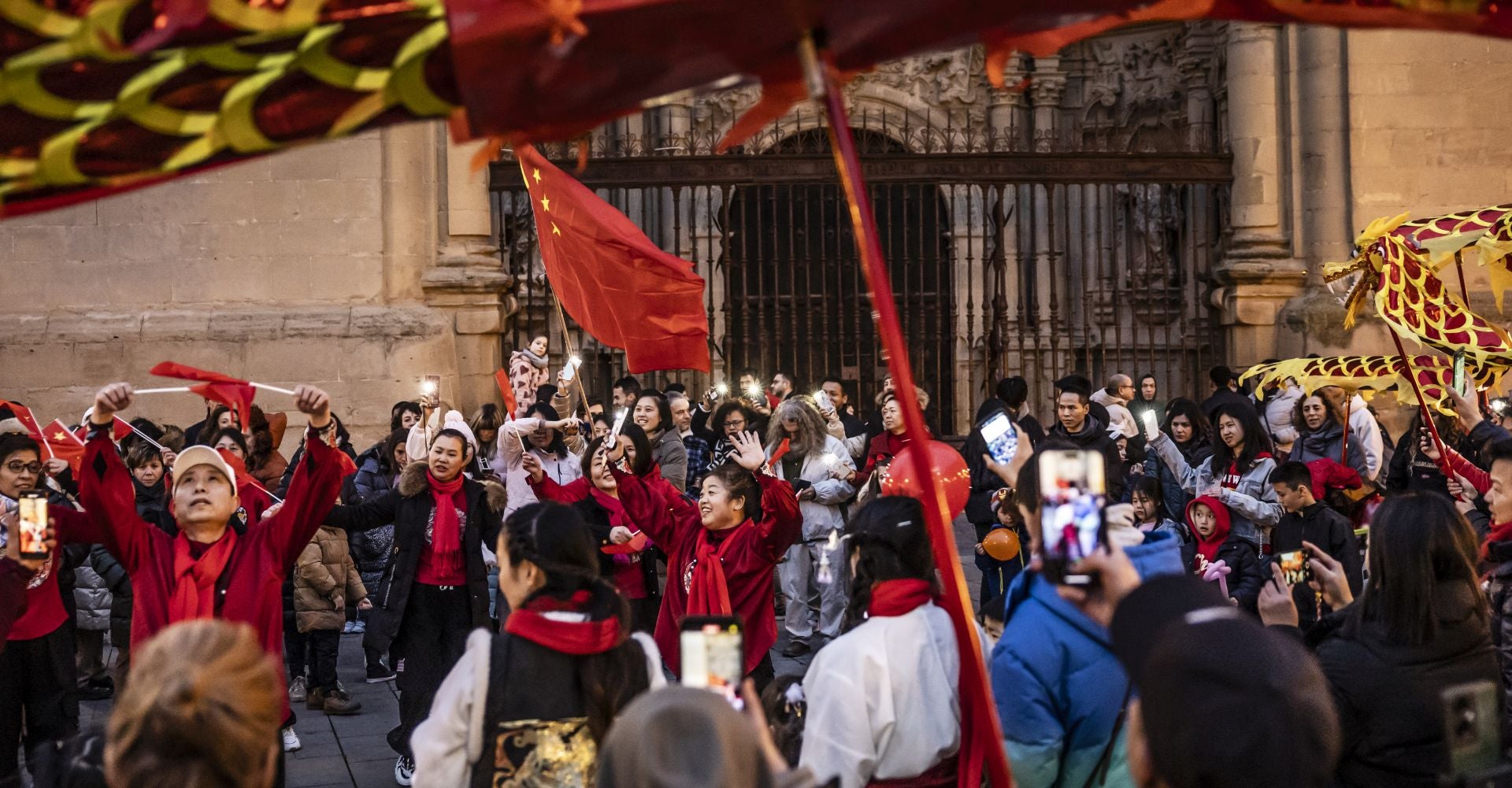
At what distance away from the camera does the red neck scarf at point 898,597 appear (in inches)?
148

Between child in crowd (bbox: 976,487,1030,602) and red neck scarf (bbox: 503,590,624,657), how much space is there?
446 cm

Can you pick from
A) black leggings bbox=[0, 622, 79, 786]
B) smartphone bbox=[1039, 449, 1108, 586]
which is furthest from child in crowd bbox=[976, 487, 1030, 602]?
smartphone bbox=[1039, 449, 1108, 586]

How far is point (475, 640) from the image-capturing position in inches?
136

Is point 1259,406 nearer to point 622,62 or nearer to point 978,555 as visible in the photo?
point 978,555

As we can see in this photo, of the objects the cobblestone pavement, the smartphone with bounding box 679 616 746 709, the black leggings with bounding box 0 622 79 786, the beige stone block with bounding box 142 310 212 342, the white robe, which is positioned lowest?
the cobblestone pavement

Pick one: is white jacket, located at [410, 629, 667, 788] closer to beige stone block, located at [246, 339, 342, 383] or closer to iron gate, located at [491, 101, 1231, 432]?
beige stone block, located at [246, 339, 342, 383]

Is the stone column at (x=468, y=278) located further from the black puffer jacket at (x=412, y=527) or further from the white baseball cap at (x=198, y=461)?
the white baseball cap at (x=198, y=461)

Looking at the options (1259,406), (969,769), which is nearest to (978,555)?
(1259,406)

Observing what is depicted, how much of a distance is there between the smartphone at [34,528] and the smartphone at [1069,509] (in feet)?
10.1

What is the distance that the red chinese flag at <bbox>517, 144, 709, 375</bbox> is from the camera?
7434 mm

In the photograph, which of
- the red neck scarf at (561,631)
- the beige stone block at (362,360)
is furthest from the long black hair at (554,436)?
the red neck scarf at (561,631)

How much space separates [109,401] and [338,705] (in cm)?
358

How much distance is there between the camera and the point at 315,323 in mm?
13250

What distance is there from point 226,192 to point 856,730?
36.5ft
